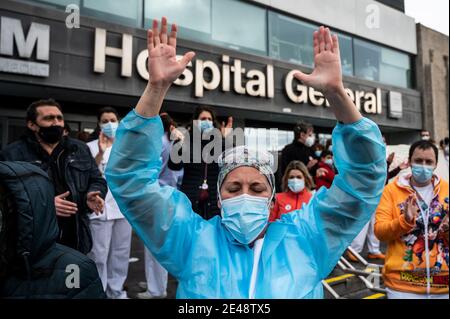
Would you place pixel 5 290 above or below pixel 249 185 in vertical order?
below

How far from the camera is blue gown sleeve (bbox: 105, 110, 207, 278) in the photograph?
1042 millimetres

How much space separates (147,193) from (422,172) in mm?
1839

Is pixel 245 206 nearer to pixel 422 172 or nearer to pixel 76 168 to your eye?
pixel 76 168

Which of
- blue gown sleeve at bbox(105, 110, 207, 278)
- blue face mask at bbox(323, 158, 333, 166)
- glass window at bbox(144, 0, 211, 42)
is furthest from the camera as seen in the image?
glass window at bbox(144, 0, 211, 42)

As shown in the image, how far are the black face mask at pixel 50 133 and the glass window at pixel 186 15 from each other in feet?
7.01

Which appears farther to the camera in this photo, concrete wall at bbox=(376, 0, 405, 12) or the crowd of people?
concrete wall at bbox=(376, 0, 405, 12)

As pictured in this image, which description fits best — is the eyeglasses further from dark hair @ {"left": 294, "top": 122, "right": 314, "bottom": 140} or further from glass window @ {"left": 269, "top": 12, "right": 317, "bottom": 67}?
glass window @ {"left": 269, "top": 12, "right": 317, "bottom": 67}

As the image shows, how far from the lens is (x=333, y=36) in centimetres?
112

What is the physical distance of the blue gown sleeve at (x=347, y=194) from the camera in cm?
108

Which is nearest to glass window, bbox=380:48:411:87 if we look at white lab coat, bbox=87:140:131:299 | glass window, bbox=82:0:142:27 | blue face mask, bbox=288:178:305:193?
glass window, bbox=82:0:142:27

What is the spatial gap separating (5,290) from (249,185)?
0.89 meters

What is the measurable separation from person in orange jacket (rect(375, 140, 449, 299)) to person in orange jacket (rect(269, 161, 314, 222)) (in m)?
0.99
